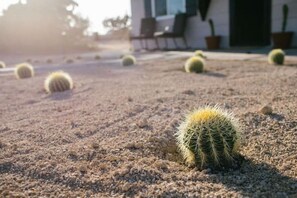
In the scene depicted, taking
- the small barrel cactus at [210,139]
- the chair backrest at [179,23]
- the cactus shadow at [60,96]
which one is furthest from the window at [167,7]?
the small barrel cactus at [210,139]

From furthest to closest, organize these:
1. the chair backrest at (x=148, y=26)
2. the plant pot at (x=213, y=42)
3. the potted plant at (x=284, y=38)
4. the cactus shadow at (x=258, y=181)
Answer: the chair backrest at (x=148, y=26) → the plant pot at (x=213, y=42) → the potted plant at (x=284, y=38) → the cactus shadow at (x=258, y=181)

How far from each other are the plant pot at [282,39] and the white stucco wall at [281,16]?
424 millimetres

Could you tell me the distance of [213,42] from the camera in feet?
37.3

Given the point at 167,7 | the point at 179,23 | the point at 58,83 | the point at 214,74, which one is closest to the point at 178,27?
the point at 179,23

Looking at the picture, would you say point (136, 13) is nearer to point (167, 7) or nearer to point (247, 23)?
point (167, 7)

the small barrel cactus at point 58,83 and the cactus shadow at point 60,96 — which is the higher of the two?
the small barrel cactus at point 58,83

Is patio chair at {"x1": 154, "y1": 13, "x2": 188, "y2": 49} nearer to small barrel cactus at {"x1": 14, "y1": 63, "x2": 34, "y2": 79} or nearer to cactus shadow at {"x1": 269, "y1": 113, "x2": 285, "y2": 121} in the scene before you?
small barrel cactus at {"x1": 14, "y1": 63, "x2": 34, "y2": 79}

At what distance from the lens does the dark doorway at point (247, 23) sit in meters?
11.3

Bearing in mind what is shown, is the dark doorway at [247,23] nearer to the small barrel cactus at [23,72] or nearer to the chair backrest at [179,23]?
the chair backrest at [179,23]

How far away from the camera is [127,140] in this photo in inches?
104

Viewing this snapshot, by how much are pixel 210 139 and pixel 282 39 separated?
7582mm

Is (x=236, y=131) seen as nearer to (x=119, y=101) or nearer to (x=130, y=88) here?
(x=119, y=101)

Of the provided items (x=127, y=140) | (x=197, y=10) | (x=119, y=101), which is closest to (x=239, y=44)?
(x=197, y=10)

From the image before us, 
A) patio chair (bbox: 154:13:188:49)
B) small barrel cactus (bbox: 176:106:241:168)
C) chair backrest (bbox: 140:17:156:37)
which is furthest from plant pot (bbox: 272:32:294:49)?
small barrel cactus (bbox: 176:106:241:168)
